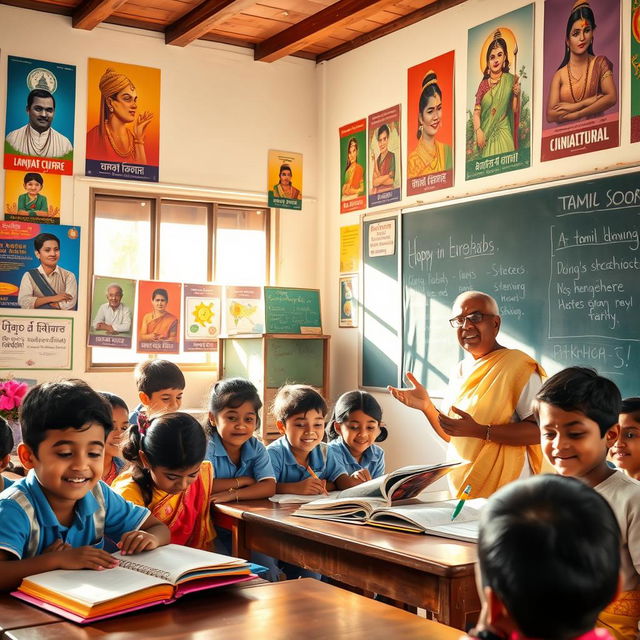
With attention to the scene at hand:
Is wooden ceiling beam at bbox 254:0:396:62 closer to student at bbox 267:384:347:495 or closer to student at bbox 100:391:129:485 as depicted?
student at bbox 267:384:347:495

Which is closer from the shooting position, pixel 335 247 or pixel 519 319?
pixel 519 319

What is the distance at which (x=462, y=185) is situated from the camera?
15.9ft

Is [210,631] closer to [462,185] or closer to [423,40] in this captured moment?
[462,185]

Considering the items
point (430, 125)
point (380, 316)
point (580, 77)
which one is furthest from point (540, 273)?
point (380, 316)

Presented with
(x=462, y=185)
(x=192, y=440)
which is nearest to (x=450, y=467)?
(x=192, y=440)

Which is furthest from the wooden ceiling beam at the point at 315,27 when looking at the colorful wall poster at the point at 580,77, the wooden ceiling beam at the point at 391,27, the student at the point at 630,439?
the student at the point at 630,439

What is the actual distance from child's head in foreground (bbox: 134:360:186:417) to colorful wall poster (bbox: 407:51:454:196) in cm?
219

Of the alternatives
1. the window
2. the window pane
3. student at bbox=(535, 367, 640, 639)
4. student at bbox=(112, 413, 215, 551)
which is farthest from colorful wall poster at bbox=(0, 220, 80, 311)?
student at bbox=(535, 367, 640, 639)

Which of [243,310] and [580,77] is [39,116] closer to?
[243,310]

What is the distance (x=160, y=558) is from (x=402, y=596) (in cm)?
62

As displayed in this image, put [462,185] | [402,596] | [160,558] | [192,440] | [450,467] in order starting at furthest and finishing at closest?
[462,185]
[450,467]
[192,440]
[402,596]
[160,558]

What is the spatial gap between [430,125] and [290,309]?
1.51m

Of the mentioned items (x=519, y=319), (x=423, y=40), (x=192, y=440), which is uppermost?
(x=423, y=40)

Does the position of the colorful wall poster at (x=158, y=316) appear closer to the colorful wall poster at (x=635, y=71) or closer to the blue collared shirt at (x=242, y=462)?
the blue collared shirt at (x=242, y=462)
